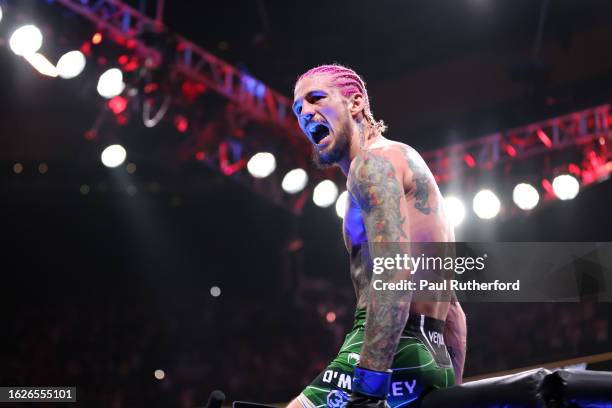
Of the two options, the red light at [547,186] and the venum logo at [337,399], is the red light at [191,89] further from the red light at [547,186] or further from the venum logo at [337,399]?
the venum logo at [337,399]

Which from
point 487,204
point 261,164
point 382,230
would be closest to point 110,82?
point 261,164

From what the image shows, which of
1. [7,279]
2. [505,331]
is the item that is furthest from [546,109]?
[7,279]

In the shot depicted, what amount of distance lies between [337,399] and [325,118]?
2.66 ft

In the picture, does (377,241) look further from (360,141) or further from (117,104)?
(117,104)

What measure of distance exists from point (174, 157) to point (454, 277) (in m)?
6.96

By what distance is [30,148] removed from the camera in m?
13.1

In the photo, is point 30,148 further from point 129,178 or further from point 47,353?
point 47,353

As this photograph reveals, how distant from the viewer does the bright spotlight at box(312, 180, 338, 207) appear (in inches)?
354

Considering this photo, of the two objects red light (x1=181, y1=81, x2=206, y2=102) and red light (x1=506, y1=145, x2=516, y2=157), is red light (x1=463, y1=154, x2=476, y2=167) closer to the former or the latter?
red light (x1=506, y1=145, x2=516, y2=157)

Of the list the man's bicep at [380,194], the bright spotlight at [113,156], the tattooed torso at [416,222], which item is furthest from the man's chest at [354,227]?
the bright spotlight at [113,156]

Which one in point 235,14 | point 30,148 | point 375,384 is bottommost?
point 375,384

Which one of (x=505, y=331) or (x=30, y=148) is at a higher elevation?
(x=30, y=148)

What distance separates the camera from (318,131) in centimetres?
221

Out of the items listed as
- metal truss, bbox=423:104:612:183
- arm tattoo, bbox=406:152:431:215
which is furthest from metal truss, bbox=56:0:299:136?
arm tattoo, bbox=406:152:431:215
